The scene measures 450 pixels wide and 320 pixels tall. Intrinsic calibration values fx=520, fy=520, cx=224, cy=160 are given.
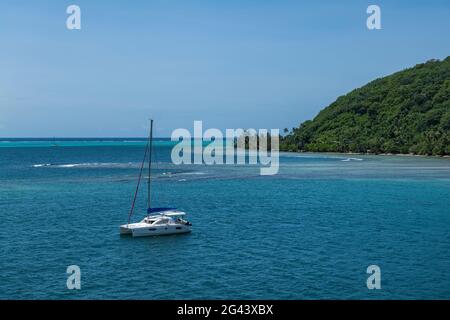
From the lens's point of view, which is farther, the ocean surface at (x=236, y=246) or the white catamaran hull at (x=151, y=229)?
the white catamaran hull at (x=151, y=229)

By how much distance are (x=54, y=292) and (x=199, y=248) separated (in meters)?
15.4

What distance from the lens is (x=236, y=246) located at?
46.4m

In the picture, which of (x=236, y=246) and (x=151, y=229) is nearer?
(x=236, y=246)

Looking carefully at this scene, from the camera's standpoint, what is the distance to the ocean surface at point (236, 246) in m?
35.0

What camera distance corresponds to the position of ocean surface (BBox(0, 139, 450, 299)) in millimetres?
34969

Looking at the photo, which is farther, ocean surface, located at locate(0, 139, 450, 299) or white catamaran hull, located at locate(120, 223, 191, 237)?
white catamaran hull, located at locate(120, 223, 191, 237)
